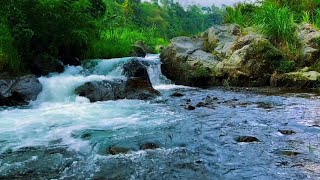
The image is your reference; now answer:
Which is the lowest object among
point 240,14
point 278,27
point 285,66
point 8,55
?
point 285,66

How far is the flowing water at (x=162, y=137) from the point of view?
464 cm

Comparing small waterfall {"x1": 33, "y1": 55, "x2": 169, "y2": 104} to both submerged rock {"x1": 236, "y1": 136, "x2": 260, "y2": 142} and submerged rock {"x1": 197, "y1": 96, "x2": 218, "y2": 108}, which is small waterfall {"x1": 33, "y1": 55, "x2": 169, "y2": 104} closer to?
submerged rock {"x1": 197, "y1": 96, "x2": 218, "y2": 108}

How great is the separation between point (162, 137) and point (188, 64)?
844 cm

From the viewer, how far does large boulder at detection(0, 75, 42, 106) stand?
984 centimetres

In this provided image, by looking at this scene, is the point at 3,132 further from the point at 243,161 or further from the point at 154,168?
the point at 243,161

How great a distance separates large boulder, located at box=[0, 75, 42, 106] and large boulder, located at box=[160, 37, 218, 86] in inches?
234

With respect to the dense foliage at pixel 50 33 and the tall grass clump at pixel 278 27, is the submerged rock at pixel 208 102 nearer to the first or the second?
the tall grass clump at pixel 278 27

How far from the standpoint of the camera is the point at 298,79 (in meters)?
12.3

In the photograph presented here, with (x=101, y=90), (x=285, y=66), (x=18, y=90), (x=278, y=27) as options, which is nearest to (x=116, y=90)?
(x=101, y=90)

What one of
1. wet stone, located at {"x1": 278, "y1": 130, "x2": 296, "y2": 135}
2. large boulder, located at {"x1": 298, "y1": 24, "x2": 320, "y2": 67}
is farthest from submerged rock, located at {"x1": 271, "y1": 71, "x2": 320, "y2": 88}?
wet stone, located at {"x1": 278, "y1": 130, "x2": 296, "y2": 135}

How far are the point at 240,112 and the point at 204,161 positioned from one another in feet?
12.5

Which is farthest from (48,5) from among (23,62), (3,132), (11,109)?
(3,132)

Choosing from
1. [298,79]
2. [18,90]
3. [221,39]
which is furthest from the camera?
[221,39]

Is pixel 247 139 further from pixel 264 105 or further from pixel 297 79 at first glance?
pixel 297 79
